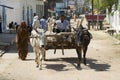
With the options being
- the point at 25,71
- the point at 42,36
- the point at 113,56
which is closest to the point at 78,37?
the point at 42,36

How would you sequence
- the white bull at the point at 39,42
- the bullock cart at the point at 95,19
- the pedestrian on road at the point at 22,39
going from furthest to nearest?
the bullock cart at the point at 95,19 < the pedestrian on road at the point at 22,39 < the white bull at the point at 39,42

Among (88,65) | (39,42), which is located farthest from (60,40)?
(39,42)

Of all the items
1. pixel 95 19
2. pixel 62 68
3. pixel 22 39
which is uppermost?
pixel 95 19

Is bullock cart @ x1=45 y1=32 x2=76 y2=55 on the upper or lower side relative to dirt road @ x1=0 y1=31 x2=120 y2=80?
upper

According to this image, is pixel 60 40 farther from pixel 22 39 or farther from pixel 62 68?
pixel 22 39

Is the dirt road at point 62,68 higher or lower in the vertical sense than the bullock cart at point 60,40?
lower

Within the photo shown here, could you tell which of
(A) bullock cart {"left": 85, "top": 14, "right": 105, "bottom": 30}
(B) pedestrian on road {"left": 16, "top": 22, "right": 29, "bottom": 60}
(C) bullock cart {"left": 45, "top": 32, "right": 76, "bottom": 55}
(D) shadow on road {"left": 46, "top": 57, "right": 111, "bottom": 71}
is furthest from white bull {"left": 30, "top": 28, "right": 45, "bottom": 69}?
(A) bullock cart {"left": 85, "top": 14, "right": 105, "bottom": 30}

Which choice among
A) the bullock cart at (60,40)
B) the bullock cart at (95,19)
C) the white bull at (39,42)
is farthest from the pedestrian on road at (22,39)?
the bullock cart at (95,19)

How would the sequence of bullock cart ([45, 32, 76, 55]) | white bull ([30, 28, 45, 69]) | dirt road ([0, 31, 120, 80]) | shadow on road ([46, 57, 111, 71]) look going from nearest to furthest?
1. dirt road ([0, 31, 120, 80])
2. white bull ([30, 28, 45, 69])
3. shadow on road ([46, 57, 111, 71])
4. bullock cart ([45, 32, 76, 55])

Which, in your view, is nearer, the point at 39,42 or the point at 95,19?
the point at 39,42

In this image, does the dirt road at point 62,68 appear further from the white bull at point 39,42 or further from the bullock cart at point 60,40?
the bullock cart at point 60,40

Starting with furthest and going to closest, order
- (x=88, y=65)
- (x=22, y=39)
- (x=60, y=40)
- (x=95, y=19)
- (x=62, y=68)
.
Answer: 1. (x=95, y=19)
2. (x=22, y=39)
3. (x=60, y=40)
4. (x=88, y=65)
5. (x=62, y=68)

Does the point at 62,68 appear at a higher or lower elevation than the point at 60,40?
lower

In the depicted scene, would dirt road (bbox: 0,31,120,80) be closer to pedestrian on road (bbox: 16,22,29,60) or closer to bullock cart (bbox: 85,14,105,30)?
pedestrian on road (bbox: 16,22,29,60)
